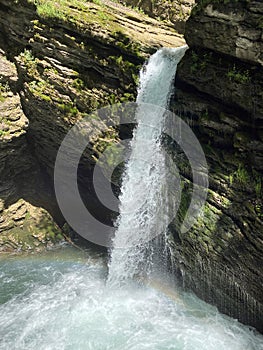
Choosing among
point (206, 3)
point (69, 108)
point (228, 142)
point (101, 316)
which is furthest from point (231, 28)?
point (101, 316)

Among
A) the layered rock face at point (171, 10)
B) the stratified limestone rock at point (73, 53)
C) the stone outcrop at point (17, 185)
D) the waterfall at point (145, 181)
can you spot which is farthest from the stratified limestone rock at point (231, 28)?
the stone outcrop at point (17, 185)

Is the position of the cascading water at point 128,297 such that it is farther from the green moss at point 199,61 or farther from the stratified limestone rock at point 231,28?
the stratified limestone rock at point 231,28

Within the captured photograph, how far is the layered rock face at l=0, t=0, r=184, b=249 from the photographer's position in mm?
12477

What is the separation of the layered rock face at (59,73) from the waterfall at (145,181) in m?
0.71

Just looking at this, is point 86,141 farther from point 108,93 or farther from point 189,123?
point 189,123

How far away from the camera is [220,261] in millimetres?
10359

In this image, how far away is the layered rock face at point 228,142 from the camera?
354 inches

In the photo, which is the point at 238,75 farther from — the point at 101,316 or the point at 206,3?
the point at 101,316

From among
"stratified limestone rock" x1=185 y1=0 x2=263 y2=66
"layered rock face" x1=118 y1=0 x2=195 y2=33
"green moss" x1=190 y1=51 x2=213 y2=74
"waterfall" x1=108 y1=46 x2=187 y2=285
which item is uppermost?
"layered rock face" x1=118 y1=0 x2=195 y2=33

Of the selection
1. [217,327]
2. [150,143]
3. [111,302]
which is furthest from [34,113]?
[217,327]

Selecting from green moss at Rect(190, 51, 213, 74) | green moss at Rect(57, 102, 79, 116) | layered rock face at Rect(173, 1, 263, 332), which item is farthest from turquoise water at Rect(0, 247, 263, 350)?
green moss at Rect(190, 51, 213, 74)

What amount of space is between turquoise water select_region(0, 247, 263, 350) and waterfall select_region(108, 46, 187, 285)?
36.7 inches

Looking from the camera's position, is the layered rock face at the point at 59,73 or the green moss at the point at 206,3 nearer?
the green moss at the point at 206,3

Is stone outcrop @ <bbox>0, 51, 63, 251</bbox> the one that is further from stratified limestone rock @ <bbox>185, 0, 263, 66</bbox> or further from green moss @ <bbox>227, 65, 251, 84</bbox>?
green moss @ <bbox>227, 65, 251, 84</bbox>
